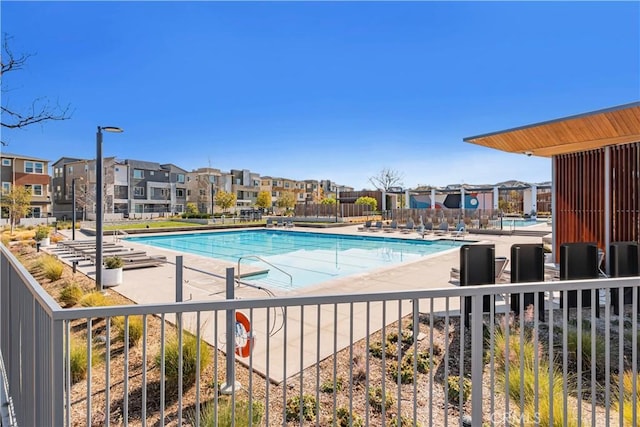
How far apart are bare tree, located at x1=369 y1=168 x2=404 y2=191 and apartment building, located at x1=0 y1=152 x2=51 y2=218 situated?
3964 centimetres

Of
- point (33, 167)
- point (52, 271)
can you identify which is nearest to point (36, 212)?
point (33, 167)

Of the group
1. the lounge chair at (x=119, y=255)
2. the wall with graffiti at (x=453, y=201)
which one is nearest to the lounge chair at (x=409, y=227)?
the lounge chair at (x=119, y=255)

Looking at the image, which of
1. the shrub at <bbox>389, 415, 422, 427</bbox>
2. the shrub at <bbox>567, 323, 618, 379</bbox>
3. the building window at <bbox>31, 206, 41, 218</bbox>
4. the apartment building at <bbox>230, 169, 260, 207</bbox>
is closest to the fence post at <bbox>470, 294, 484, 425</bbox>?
the shrub at <bbox>389, 415, 422, 427</bbox>

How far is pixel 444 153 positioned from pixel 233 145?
24839 millimetres

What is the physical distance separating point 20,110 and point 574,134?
9.84m

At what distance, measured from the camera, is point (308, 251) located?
1602 cm

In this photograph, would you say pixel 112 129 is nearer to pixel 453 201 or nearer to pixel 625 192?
pixel 625 192

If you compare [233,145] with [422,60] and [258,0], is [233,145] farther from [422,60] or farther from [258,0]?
[258,0]

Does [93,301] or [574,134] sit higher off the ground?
[574,134]

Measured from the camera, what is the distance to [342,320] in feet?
16.8

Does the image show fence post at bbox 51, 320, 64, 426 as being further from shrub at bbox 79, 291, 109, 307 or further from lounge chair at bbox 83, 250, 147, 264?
lounge chair at bbox 83, 250, 147, 264

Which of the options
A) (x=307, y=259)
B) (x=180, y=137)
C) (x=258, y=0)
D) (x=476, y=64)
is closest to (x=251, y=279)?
(x=307, y=259)

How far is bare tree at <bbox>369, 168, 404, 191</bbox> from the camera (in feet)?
164

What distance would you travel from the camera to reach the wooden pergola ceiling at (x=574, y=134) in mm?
5352
